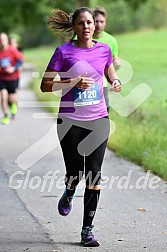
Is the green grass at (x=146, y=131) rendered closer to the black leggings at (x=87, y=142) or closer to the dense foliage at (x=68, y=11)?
the dense foliage at (x=68, y=11)

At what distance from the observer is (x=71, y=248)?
20.1 feet

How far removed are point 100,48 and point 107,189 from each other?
2.93 meters

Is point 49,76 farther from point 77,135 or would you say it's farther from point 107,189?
point 107,189

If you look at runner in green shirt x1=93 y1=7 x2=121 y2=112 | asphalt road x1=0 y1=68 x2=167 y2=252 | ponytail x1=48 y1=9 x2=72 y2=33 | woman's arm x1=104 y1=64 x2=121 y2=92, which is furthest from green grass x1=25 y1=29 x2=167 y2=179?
ponytail x1=48 y1=9 x2=72 y2=33

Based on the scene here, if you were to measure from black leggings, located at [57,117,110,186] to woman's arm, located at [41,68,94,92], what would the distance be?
0.28m

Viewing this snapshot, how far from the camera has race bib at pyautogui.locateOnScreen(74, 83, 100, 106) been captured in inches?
247

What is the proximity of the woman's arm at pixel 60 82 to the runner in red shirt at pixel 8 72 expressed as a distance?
389 inches

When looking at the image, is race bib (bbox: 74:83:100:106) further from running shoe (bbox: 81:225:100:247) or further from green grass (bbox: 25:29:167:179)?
green grass (bbox: 25:29:167:179)

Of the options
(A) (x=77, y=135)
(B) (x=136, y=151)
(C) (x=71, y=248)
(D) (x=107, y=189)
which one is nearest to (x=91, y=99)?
(A) (x=77, y=135)

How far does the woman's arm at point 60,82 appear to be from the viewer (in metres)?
6.15

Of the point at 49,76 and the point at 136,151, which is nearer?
the point at 49,76

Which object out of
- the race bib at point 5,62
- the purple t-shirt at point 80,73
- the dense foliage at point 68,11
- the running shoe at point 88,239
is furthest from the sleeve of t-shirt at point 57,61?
the race bib at point 5,62

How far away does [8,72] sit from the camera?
16438mm

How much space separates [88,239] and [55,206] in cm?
179
